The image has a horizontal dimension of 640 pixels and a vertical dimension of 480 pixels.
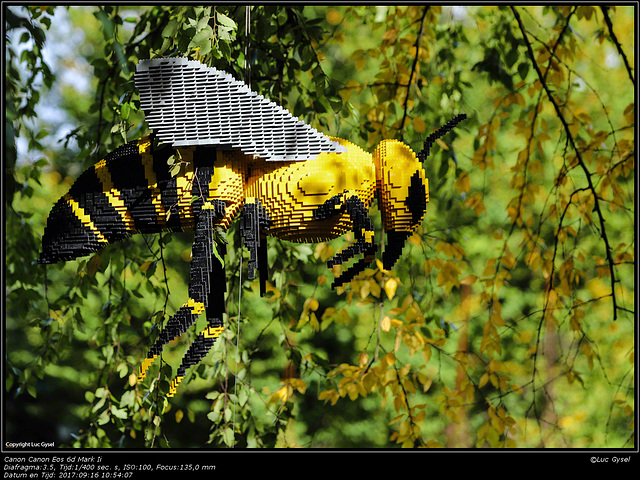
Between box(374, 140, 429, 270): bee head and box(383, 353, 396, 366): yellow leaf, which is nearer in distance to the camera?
box(374, 140, 429, 270): bee head

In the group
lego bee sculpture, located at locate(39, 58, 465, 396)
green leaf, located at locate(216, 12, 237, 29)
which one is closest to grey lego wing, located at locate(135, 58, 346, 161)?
lego bee sculpture, located at locate(39, 58, 465, 396)

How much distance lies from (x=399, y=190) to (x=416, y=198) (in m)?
0.03

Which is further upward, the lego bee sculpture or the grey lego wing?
the grey lego wing

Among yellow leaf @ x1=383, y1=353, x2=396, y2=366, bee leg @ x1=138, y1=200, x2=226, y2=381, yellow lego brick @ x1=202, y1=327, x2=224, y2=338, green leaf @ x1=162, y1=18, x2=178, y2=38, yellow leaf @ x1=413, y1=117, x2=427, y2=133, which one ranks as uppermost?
green leaf @ x1=162, y1=18, x2=178, y2=38

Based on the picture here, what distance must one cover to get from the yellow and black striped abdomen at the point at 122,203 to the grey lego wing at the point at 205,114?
0.06 meters

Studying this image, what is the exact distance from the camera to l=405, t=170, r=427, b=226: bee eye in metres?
1.11

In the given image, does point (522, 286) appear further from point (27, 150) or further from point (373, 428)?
point (27, 150)

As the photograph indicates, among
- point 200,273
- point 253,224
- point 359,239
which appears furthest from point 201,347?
point 359,239

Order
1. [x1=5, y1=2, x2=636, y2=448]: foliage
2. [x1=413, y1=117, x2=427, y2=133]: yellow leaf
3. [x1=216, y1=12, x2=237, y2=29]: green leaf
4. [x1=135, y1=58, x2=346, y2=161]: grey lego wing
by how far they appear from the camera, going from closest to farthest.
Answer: [x1=135, y1=58, x2=346, y2=161]: grey lego wing → [x1=216, y1=12, x2=237, y2=29]: green leaf → [x1=5, y1=2, x2=636, y2=448]: foliage → [x1=413, y1=117, x2=427, y2=133]: yellow leaf

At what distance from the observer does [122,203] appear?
1112mm

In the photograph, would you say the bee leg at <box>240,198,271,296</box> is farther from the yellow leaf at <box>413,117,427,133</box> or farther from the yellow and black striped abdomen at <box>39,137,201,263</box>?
the yellow leaf at <box>413,117,427,133</box>

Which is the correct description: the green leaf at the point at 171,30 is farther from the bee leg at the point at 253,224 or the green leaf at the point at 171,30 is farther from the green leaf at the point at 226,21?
the bee leg at the point at 253,224

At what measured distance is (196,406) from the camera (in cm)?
529
